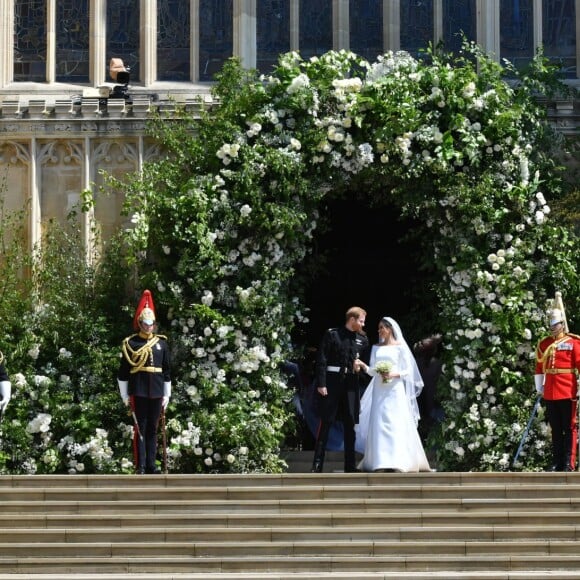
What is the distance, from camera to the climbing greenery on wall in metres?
18.9

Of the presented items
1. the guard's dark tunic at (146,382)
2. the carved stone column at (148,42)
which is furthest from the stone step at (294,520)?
the carved stone column at (148,42)

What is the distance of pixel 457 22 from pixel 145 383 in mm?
7854

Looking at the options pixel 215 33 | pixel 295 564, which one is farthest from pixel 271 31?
pixel 295 564

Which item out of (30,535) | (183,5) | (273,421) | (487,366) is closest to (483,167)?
(487,366)

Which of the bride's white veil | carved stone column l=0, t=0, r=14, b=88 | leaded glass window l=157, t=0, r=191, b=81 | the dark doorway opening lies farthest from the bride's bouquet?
carved stone column l=0, t=0, r=14, b=88

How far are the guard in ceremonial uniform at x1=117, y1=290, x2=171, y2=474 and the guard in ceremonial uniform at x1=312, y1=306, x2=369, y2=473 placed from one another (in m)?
1.73

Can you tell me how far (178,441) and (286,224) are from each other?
283 centimetres

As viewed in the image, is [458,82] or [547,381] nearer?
[547,381]

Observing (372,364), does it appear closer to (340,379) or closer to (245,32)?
(340,379)

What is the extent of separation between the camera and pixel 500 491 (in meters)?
16.2

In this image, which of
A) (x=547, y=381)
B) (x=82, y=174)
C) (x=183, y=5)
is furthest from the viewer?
(x=183, y=5)

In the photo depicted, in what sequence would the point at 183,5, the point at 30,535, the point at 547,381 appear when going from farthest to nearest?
the point at 183,5 → the point at 547,381 → the point at 30,535

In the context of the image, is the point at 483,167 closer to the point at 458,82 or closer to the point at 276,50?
the point at 458,82

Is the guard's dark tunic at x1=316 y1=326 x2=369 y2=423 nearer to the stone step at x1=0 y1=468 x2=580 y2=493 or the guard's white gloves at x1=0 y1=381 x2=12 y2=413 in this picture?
the stone step at x1=0 y1=468 x2=580 y2=493
